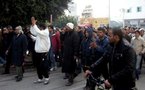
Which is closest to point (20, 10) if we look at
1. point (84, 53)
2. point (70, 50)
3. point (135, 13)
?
point (70, 50)

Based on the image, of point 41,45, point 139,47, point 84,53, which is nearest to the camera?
point 84,53

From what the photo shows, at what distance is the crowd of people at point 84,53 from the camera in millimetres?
4672

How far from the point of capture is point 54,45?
13359 millimetres

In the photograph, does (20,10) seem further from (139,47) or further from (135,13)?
(135,13)

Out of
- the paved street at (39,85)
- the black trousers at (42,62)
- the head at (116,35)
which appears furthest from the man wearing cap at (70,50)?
the head at (116,35)

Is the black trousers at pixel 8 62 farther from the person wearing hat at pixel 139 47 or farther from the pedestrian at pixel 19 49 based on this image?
A: the person wearing hat at pixel 139 47

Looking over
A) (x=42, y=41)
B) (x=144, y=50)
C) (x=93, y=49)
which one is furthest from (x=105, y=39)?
(x=144, y=50)

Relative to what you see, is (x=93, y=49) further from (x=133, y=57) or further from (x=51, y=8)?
(x=51, y=8)

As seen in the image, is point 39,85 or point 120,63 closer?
point 120,63

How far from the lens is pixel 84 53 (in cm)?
869

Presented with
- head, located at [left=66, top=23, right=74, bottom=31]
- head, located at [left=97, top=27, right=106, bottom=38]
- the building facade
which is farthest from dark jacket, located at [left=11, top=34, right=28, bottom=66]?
the building facade

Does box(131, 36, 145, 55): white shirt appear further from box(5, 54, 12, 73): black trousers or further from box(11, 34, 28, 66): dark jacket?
box(5, 54, 12, 73): black trousers

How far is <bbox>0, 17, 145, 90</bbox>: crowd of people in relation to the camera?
4.67m

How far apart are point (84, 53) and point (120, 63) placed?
4.01m
